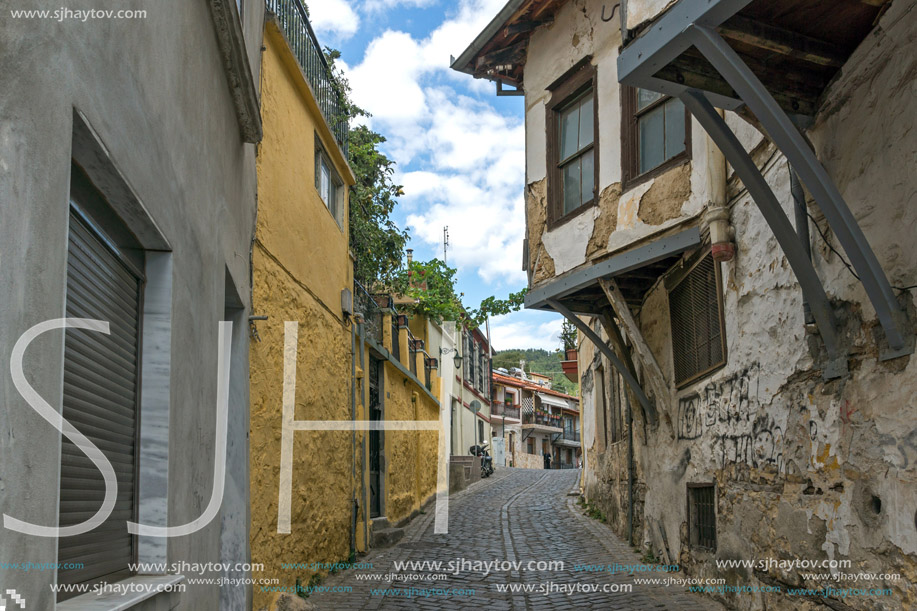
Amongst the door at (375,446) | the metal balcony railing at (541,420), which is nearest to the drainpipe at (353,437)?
the door at (375,446)

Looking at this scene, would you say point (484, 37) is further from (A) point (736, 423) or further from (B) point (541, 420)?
(B) point (541, 420)

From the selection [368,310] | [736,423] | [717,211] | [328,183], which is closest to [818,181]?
[717,211]

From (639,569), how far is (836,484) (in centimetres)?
460

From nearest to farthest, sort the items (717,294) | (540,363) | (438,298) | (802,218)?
(802,218), (717,294), (438,298), (540,363)

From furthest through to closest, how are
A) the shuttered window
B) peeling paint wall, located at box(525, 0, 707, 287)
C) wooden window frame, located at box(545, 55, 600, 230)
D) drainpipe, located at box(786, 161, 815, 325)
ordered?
wooden window frame, located at box(545, 55, 600, 230) < peeling paint wall, located at box(525, 0, 707, 287) < the shuttered window < drainpipe, located at box(786, 161, 815, 325)

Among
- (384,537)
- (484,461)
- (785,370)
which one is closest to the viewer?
(785,370)

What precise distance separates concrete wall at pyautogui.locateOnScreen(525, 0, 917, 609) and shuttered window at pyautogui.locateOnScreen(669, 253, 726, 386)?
20 cm

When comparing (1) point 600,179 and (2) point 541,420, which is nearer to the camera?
(1) point 600,179

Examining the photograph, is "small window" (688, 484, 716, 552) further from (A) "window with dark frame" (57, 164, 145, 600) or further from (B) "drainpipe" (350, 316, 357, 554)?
(A) "window with dark frame" (57, 164, 145, 600)

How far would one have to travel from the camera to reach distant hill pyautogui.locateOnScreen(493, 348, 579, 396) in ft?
255

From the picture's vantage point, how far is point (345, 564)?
34.8 ft

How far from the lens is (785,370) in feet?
20.7

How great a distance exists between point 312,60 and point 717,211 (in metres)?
5.51

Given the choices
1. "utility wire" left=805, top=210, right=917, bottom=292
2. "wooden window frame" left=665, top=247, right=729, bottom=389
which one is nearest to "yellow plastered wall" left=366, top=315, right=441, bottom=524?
"wooden window frame" left=665, top=247, right=729, bottom=389
